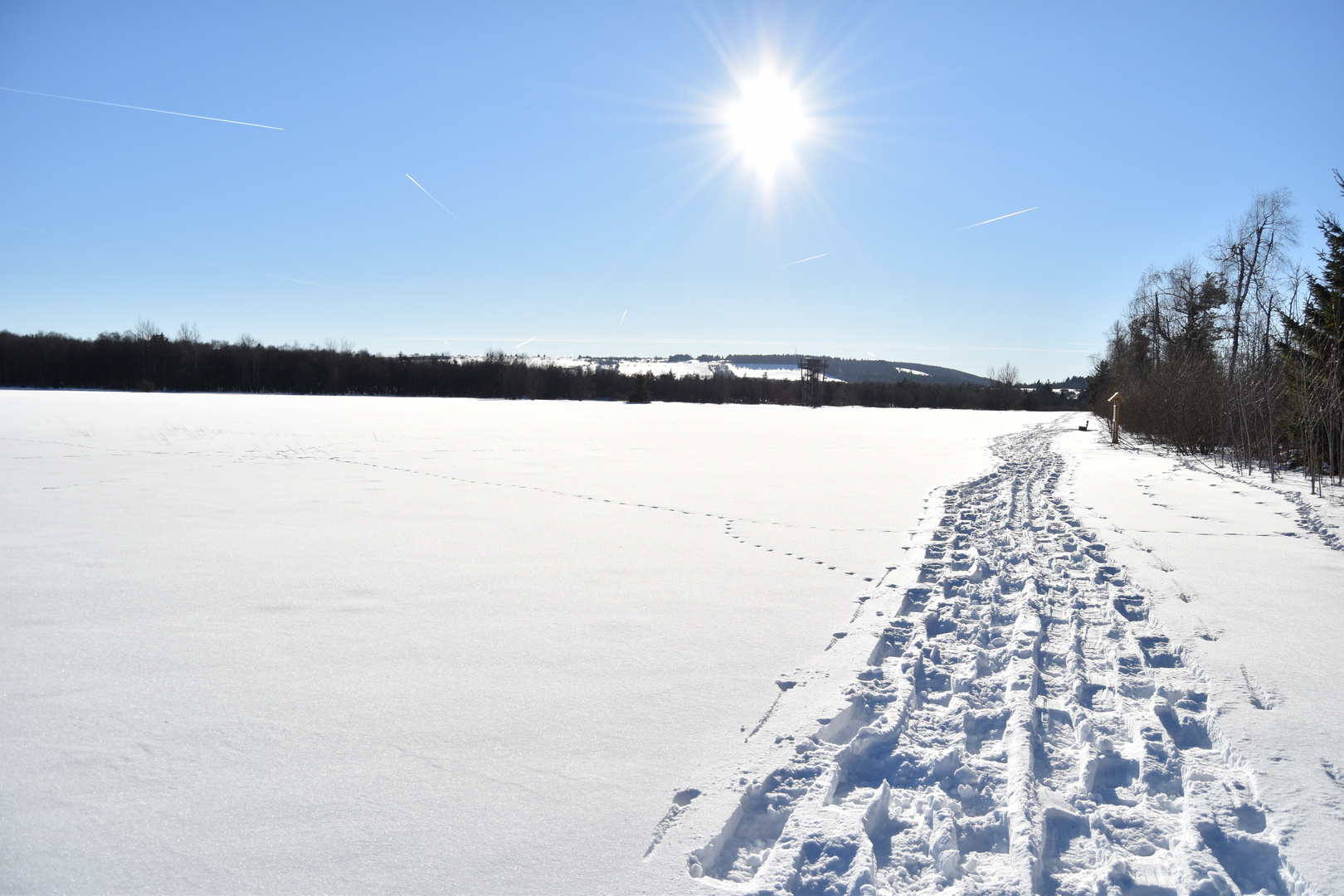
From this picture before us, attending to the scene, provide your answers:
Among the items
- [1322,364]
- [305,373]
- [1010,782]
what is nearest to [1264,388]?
[1322,364]

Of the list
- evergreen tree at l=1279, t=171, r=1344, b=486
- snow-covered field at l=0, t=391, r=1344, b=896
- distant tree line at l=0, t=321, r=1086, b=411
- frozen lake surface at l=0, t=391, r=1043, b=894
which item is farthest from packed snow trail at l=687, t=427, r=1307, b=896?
distant tree line at l=0, t=321, r=1086, b=411

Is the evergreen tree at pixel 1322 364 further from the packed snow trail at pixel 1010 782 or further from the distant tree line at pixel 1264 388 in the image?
the packed snow trail at pixel 1010 782

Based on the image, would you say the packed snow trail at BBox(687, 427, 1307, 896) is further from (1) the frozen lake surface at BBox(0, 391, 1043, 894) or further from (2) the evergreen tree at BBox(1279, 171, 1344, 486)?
(2) the evergreen tree at BBox(1279, 171, 1344, 486)

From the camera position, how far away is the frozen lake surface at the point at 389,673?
185cm

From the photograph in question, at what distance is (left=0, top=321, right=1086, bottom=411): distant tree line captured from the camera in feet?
193

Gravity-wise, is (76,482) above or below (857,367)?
below

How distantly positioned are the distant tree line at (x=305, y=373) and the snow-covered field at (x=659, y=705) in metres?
45.4

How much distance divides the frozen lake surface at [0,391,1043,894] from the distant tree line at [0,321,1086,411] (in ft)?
146

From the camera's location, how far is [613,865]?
5.88 feet

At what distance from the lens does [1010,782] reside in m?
2.19

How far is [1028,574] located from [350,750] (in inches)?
167

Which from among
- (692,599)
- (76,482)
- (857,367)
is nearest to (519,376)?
(76,482)

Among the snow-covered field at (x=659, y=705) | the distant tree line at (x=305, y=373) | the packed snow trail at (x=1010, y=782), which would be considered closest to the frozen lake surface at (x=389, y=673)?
the snow-covered field at (x=659, y=705)

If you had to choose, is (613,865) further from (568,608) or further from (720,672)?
(568,608)
